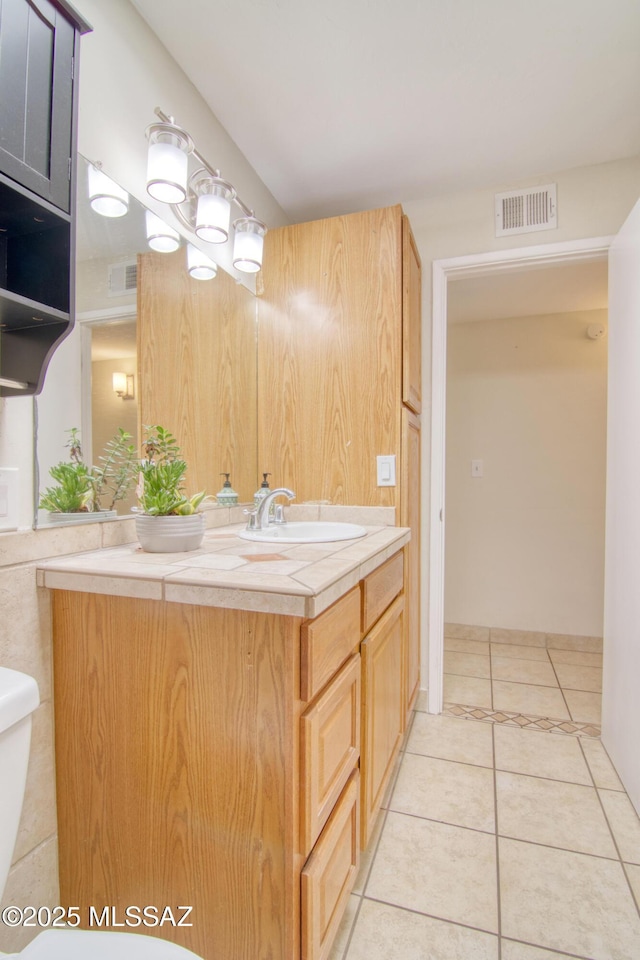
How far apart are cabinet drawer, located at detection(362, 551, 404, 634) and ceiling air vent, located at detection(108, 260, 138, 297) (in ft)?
3.30

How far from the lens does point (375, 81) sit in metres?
1.54

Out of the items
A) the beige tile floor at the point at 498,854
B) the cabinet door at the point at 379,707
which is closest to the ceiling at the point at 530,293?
the cabinet door at the point at 379,707

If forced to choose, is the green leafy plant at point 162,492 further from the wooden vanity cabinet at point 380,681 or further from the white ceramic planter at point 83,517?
the wooden vanity cabinet at point 380,681

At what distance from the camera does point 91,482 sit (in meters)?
1.16

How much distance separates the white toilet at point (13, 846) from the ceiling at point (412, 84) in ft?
5.71

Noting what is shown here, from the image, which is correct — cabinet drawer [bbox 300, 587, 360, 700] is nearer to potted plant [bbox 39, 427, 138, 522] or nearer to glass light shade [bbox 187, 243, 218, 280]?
potted plant [bbox 39, 427, 138, 522]

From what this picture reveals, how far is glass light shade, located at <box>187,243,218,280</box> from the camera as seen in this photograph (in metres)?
1.55

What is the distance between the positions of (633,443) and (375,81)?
1.48 meters

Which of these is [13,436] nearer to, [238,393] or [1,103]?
[1,103]

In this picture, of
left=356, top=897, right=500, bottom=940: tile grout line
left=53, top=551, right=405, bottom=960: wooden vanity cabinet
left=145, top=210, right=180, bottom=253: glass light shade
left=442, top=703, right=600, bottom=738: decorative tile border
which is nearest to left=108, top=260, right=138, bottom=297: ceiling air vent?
left=145, top=210, right=180, bottom=253: glass light shade

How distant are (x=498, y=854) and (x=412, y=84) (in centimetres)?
240

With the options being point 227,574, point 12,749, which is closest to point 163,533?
point 227,574

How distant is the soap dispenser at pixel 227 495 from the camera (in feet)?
5.76

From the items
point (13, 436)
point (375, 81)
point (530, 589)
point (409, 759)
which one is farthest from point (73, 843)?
point (530, 589)
